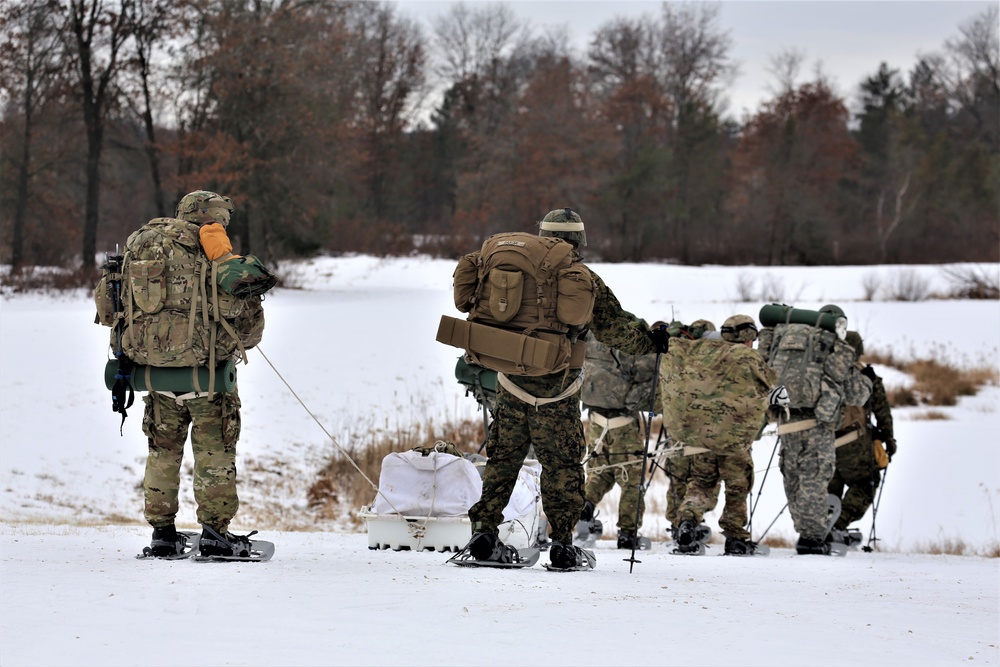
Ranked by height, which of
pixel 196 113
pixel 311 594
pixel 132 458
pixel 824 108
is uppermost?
pixel 824 108

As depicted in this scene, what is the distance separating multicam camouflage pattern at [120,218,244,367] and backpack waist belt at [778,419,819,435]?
Result: 5.57 metres

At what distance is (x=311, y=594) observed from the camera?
486 centimetres

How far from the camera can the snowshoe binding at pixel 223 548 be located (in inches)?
237

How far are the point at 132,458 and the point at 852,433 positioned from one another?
8383 mm

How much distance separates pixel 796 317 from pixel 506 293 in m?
4.63

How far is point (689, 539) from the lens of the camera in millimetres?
8938

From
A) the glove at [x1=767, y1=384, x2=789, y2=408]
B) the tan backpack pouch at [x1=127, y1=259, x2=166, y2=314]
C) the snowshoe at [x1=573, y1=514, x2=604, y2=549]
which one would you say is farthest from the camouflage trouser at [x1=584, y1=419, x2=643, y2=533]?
the tan backpack pouch at [x1=127, y1=259, x2=166, y2=314]

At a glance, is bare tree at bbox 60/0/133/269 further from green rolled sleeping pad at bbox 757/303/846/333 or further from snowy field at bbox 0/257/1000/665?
green rolled sleeping pad at bbox 757/303/846/333

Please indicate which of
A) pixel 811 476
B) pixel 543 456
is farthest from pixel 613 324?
pixel 811 476

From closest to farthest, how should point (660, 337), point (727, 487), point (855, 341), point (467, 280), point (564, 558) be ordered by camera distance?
point (467, 280) → point (564, 558) → point (660, 337) → point (727, 487) → point (855, 341)

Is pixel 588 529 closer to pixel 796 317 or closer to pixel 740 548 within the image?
pixel 740 548

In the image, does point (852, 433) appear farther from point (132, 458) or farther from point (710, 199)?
point (710, 199)

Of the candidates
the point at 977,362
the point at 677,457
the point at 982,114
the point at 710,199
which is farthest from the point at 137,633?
the point at 982,114

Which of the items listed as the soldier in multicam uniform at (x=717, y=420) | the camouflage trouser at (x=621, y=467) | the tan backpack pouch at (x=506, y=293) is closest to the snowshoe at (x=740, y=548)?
the soldier in multicam uniform at (x=717, y=420)
